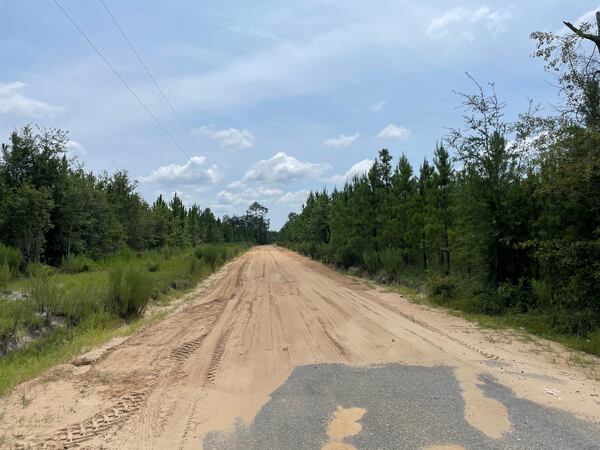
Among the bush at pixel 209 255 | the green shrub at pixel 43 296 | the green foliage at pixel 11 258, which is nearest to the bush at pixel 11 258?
the green foliage at pixel 11 258

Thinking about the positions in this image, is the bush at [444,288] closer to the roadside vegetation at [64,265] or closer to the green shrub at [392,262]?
the green shrub at [392,262]

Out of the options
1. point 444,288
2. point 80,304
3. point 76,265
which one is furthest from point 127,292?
point 444,288

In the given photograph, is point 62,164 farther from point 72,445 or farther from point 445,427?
point 445,427

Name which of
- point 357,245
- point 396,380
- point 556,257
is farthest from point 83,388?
point 357,245

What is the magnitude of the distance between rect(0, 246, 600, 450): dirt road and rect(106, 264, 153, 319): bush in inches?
84.7

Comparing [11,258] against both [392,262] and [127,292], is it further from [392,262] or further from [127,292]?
[392,262]

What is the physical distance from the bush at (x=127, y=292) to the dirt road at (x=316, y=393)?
215 cm

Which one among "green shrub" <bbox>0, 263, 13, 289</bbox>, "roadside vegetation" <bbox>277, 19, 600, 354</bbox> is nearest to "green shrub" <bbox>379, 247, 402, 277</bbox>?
"roadside vegetation" <bbox>277, 19, 600, 354</bbox>

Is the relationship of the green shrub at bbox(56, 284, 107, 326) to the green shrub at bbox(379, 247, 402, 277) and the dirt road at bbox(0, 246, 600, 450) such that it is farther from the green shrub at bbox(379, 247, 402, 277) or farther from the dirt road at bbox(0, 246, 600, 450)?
the green shrub at bbox(379, 247, 402, 277)

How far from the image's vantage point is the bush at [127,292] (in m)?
12.0

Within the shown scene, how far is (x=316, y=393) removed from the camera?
5.81 metres

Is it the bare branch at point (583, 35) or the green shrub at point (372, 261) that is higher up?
the bare branch at point (583, 35)

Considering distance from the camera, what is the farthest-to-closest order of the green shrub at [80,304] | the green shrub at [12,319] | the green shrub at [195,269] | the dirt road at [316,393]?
1. the green shrub at [195,269]
2. the green shrub at [80,304]
3. the green shrub at [12,319]
4. the dirt road at [316,393]

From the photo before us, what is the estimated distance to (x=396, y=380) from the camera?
624cm
